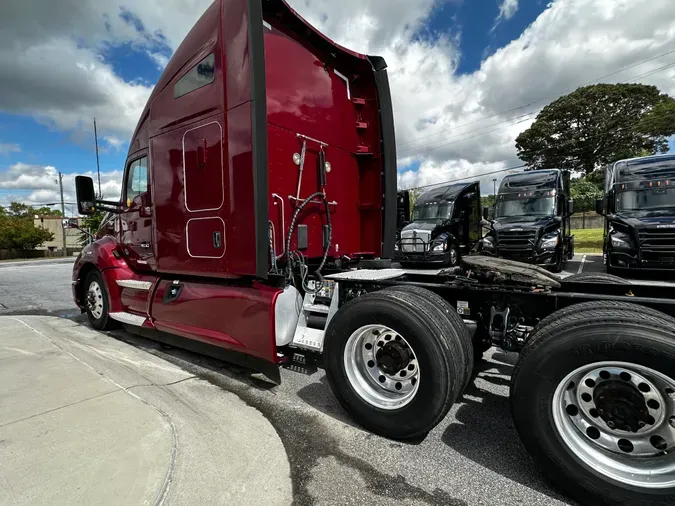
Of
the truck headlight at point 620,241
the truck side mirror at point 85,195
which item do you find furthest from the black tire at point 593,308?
the truck headlight at point 620,241

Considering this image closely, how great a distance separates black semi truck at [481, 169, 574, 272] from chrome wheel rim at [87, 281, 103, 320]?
1054cm

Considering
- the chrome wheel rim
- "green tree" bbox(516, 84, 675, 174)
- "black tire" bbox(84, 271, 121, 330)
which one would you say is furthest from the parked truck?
"green tree" bbox(516, 84, 675, 174)

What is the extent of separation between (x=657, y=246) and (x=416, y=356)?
8675mm

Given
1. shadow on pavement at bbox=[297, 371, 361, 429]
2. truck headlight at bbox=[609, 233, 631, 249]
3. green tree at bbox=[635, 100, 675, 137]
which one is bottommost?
shadow on pavement at bbox=[297, 371, 361, 429]

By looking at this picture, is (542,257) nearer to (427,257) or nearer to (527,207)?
(527,207)

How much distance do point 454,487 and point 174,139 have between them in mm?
4155

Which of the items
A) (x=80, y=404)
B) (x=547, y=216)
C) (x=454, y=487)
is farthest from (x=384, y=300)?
(x=547, y=216)

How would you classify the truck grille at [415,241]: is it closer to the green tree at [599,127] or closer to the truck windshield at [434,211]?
the truck windshield at [434,211]

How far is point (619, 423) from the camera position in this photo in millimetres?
2107

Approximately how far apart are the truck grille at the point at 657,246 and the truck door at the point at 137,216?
9954 millimetres

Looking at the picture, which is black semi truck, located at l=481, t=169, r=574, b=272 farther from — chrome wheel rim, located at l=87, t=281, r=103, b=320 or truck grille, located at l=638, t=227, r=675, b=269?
chrome wheel rim, located at l=87, t=281, r=103, b=320

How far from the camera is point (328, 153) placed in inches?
172

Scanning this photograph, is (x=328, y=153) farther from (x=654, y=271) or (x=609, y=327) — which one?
(x=654, y=271)

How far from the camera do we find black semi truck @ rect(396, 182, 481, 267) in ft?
44.2
